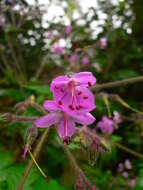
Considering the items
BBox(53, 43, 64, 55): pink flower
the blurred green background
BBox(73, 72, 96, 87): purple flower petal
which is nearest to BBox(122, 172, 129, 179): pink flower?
the blurred green background

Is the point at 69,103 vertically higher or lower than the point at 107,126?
higher

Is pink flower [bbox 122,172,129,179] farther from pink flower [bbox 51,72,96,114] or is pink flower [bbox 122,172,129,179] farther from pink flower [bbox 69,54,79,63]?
pink flower [bbox 51,72,96,114]

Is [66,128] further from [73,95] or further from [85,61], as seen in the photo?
[85,61]

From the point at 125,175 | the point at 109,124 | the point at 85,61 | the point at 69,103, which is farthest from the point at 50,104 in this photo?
the point at 85,61

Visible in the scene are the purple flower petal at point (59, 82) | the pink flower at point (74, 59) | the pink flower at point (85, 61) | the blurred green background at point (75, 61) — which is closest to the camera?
the purple flower petal at point (59, 82)

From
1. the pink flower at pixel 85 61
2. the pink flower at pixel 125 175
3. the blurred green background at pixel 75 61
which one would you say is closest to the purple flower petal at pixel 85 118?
the blurred green background at pixel 75 61

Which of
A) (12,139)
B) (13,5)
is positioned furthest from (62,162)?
(13,5)

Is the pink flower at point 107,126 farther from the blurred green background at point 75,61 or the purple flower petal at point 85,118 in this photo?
the purple flower petal at point 85,118
